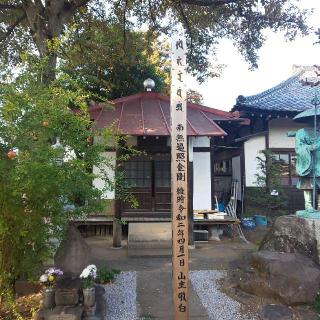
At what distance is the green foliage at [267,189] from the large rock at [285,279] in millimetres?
7287

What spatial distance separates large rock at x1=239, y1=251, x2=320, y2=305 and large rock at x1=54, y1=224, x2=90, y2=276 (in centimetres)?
290

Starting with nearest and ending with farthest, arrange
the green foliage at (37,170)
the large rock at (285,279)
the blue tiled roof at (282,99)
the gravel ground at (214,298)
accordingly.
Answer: the green foliage at (37,170), the gravel ground at (214,298), the large rock at (285,279), the blue tiled roof at (282,99)

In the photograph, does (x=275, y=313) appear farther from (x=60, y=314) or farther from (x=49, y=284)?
(x=49, y=284)

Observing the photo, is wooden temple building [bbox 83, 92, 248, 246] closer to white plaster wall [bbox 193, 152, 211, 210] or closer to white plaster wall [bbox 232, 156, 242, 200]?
white plaster wall [bbox 193, 152, 211, 210]

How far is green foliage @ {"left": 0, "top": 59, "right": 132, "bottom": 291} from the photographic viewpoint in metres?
4.52

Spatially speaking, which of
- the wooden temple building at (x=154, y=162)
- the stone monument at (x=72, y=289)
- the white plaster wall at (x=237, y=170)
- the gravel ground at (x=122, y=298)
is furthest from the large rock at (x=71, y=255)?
the white plaster wall at (x=237, y=170)

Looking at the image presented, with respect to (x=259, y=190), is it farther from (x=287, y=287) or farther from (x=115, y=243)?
(x=287, y=287)

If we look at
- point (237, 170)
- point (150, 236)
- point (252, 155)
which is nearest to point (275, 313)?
point (150, 236)

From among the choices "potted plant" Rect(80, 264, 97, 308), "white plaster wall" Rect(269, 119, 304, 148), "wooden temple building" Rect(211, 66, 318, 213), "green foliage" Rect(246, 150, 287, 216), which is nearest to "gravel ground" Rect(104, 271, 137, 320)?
"potted plant" Rect(80, 264, 97, 308)

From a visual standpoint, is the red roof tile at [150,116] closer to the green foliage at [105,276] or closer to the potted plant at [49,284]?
the green foliage at [105,276]

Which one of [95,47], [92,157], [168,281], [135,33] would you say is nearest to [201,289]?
[168,281]

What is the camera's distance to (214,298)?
20.2ft

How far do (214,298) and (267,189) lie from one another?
8.13 metres

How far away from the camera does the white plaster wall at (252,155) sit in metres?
14.5
